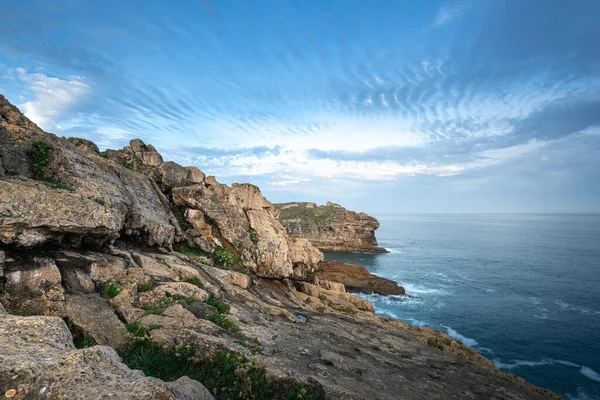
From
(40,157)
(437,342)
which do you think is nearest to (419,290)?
(437,342)

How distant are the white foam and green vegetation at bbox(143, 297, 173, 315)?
1426 inches

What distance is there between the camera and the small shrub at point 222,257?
76.9 ft

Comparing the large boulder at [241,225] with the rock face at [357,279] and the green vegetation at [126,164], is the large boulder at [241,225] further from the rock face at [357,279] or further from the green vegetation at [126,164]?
the rock face at [357,279]

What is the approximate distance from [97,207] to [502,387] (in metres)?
22.3

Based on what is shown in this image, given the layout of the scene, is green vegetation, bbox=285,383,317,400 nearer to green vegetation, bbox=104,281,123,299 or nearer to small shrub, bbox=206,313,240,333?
small shrub, bbox=206,313,240,333

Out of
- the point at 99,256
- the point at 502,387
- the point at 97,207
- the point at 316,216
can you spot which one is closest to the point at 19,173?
the point at 97,207

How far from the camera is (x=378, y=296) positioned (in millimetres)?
50438

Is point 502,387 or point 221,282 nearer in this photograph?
A: point 502,387

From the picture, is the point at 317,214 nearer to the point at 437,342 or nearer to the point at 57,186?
the point at 437,342

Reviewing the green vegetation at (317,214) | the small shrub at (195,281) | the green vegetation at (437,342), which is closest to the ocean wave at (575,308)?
the green vegetation at (437,342)

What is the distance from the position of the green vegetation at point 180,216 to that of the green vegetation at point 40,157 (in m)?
10.5

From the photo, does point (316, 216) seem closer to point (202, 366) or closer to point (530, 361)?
point (530, 361)

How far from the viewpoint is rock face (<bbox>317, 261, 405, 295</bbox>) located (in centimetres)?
5225

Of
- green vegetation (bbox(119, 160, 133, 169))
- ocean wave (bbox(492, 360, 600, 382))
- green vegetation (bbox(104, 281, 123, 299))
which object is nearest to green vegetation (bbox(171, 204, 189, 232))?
green vegetation (bbox(119, 160, 133, 169))
